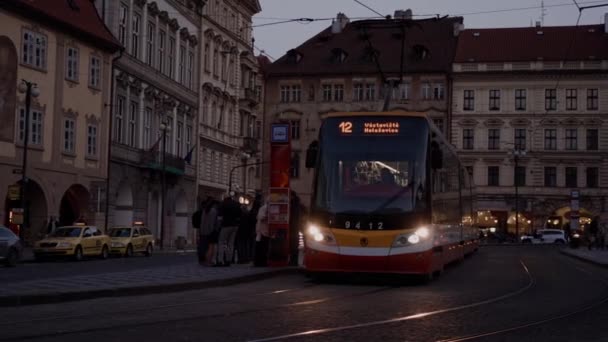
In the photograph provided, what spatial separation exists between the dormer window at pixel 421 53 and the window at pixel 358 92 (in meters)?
5.30

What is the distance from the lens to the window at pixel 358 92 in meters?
85.3

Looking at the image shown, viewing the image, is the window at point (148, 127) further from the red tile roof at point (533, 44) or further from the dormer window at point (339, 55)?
the red tile roof at point (533, 44)

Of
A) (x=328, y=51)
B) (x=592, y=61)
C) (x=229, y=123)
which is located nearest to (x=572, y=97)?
(x=592, y=61)

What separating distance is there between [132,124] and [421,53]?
37238 millimetres

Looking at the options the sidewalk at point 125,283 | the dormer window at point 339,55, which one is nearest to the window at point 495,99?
the dormer window at point 339,55

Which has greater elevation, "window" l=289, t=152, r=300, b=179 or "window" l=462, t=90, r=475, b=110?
"window" l=462, t=90, r=475, b=110

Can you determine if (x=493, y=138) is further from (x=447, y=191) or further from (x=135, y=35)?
(x=447, y=191)

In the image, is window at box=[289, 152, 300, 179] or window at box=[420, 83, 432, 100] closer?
window at box=[420, 83, 432, 100]

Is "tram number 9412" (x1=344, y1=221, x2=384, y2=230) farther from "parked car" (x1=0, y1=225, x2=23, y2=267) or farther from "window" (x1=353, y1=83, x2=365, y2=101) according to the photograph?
"window" (x1=353, y1=83, x2=365, y2=101)

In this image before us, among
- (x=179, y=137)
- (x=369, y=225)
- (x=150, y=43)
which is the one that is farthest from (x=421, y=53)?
(x=369, y=225)

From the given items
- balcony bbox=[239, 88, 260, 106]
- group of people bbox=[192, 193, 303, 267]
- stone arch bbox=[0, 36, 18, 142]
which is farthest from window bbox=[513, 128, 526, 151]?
group of people bbox=[192, 193, 303, 267]

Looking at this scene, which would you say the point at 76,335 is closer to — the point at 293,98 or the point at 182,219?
the point at 182,219

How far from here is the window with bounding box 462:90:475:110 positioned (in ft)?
277

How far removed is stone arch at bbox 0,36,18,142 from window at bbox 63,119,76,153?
4.62 m
